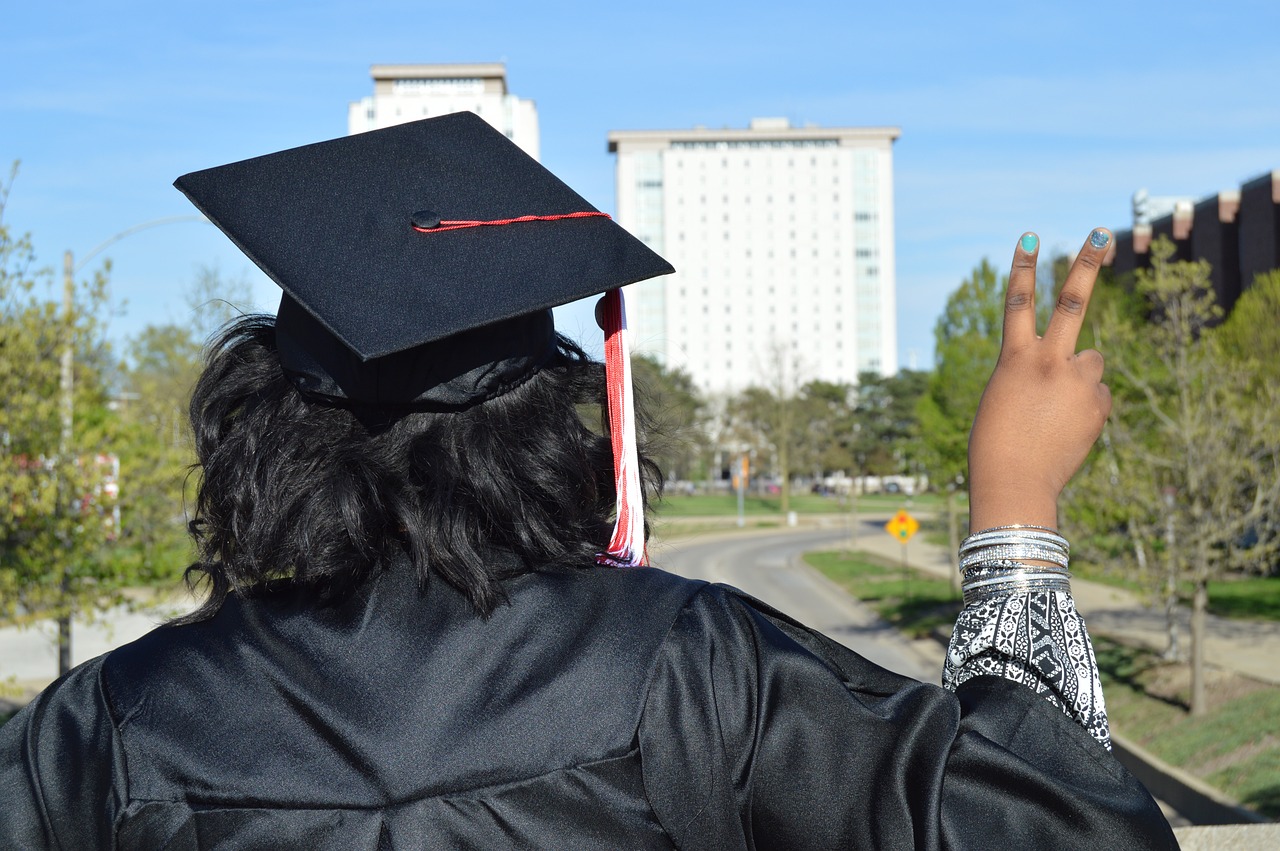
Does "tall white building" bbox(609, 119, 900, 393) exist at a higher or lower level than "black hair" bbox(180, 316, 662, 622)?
higher

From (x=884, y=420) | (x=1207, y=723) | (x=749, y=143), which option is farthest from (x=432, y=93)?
(x=1207, y=723)

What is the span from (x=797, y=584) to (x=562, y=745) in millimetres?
27646

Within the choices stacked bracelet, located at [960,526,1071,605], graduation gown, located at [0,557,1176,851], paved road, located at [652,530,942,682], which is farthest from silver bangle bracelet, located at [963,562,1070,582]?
paved road, located at [652,530,942,682]

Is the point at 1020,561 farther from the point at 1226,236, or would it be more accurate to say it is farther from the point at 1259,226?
the point at 1226,236

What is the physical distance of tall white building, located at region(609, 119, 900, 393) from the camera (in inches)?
5128

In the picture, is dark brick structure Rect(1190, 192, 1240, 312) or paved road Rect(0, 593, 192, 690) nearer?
paved road Rect(0, 593, 192, 690)

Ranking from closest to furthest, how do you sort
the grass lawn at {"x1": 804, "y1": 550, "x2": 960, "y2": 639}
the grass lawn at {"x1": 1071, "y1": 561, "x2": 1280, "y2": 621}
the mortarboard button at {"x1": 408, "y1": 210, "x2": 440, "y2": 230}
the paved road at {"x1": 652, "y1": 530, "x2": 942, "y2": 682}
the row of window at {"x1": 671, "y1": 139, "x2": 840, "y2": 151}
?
the mortarboard button at {"x1": 408, "y1": 210, "x2": 440, "y2": 230}, the paved road at {"x1": 652, "y1": 530, "x2": 942, "y2": 682}, the grass lawn at {"x1": 1071, "y1": 561, "x2": 1280, "y2": 621}, the grass lawn at {"x1": 804, "y1": 550, "x2": 960, "y2": 639}, the row of window at {"x1": 671, "y1": 139, "x2": 840, "y2": 151}

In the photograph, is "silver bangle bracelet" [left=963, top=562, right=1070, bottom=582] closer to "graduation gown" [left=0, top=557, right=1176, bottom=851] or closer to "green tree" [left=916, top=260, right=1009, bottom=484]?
"graduation gown" [left=0, top=557, right=1176, bottom=851]

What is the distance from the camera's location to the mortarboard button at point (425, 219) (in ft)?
4.83

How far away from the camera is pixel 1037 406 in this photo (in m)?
1.42

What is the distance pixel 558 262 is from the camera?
1491 millimetres

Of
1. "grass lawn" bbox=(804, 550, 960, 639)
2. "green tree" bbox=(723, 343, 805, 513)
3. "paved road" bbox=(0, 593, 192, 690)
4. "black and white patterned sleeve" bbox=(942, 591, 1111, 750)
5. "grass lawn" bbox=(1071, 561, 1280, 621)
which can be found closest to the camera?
"black and white patterned sleeve" bbox=(942, 591, 1111, 750)

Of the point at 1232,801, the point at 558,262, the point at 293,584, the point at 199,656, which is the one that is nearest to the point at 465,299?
the point at 558,262

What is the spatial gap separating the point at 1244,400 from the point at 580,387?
45.0 feet
